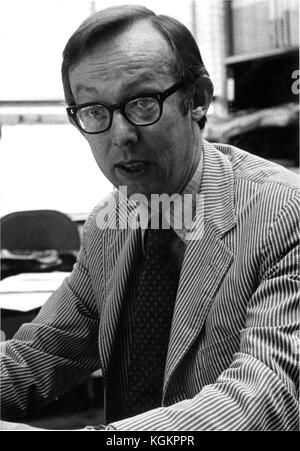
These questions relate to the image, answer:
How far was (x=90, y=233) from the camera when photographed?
1178mm

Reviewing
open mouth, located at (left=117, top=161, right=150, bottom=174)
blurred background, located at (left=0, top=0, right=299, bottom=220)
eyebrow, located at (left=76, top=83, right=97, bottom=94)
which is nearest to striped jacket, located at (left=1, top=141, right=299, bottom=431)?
open mouth, located at (left=117, top=161, right=150, bottom=174)

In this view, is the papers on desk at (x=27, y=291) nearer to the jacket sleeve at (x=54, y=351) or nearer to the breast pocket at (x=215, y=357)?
the jacket sleeve at (x=54, y=351)

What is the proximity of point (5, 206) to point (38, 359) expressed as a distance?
2.31m

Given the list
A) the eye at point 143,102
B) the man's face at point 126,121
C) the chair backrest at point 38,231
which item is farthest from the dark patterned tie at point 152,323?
the chair backrest at point 38,231

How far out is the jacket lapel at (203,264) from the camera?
91cm

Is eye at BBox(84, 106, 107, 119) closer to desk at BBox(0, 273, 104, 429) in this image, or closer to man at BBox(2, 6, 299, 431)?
man at BBox(2, 6, 299, 431)

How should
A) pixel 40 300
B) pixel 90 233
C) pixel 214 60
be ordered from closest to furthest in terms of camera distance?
pixel 90 233 → pixel 40 300 → pixel 214 60

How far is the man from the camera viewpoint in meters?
0.79

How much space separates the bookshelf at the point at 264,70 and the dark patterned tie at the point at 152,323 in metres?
1.83

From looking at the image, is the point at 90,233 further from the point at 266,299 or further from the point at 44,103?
the point at 44,103

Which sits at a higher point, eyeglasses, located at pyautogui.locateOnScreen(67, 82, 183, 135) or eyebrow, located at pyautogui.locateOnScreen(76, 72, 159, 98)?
eyebrow, located at pyautogui.locateOnScreen(76, 72, 159, 98)

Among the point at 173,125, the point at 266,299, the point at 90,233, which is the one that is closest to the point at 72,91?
the point at 173,125

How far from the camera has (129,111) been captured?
0.89 meters

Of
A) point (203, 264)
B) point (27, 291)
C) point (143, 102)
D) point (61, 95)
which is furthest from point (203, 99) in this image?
point (61, 95)
